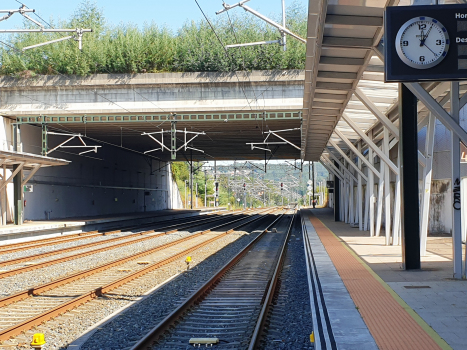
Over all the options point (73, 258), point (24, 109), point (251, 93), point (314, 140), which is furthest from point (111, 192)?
point (73, 258)

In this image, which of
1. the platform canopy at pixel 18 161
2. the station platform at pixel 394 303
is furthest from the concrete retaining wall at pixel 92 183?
the station platform at pixel 394 303

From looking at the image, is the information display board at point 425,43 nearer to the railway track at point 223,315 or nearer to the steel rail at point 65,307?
the railway track at point 223,315

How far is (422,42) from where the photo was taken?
8.27 m

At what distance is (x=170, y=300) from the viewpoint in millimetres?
10141

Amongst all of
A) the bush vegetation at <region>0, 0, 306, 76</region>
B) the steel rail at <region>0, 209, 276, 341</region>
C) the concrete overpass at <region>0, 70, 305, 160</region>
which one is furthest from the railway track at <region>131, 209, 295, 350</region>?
the bush vegetation at <region>0, 0, 306, 76</region>

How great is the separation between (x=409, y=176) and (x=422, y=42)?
4.24 meters

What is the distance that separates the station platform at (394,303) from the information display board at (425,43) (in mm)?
3294

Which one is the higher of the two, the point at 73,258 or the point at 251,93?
the point at 251,93

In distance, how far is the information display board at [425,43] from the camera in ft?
26.5

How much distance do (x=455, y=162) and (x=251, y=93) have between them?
2017 cm

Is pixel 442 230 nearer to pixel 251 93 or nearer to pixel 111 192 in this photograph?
pixel 251 93

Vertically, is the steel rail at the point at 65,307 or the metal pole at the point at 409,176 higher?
the metal pole at the point at 409,176

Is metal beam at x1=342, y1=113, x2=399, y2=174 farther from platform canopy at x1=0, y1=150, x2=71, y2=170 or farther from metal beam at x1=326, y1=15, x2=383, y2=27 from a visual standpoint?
platform canopy at x1=0, y1=150, x2=71, y2=170

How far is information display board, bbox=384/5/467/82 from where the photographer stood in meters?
8.07
